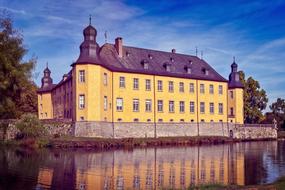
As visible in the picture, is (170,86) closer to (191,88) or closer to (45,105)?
(191,88)

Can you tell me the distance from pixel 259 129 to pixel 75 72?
103 ft

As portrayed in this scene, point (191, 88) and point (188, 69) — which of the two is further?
point (188, 69)

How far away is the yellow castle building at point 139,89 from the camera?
141ft

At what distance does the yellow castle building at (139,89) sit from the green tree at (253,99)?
1047cm

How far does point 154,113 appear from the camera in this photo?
50031 millimetres

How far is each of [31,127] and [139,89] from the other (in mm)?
16044

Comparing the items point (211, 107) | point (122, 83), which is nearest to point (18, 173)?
point (122, 83)

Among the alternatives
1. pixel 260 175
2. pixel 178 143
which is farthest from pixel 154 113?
pixel 260 175

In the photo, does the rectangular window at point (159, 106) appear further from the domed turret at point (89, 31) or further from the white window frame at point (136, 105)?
the domed turret at point (89, 31)

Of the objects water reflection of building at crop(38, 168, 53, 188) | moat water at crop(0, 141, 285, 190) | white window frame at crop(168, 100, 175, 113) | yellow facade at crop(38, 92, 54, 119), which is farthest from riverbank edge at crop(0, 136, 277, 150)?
yellow facade at crop(38, 92, 54, 119)

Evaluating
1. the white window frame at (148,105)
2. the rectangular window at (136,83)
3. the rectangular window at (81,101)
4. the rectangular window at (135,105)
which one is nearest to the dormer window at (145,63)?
the rectangular window at (136,83)

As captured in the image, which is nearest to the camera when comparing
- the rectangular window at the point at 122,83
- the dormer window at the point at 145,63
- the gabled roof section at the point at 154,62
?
the rectangular window at the point at 122,83

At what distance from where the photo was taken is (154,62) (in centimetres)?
5297

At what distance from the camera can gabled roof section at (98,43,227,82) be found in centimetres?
4797
